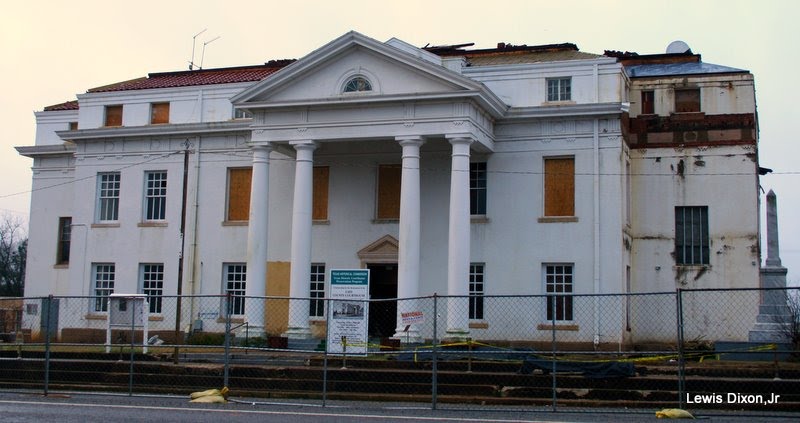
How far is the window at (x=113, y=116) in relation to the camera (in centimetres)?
3853

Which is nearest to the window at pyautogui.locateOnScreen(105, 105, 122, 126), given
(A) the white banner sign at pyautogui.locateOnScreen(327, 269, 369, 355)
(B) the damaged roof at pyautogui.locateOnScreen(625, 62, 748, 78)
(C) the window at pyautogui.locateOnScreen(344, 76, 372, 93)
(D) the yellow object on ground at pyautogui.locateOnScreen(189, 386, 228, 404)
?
(C) the window at pyautogui.locateOnScreen(344, 76, 372, 93)

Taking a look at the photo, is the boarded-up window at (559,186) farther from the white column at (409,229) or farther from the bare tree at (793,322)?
the bare tree at (793,322)

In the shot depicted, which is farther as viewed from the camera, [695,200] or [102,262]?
[102,262]

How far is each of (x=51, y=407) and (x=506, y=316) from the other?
18141mm

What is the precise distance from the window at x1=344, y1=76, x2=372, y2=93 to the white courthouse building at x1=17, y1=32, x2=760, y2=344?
0.07 metres

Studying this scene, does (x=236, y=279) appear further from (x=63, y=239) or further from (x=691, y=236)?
(x=691, y=236)

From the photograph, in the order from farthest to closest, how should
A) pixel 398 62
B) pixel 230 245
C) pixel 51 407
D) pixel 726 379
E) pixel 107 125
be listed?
pixel 107 125, pixel 230 245, pixel 398 62, pixel 726 379, pixel 51 407

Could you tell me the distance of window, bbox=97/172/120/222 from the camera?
38250 mm

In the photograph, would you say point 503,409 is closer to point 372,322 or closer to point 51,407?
point 51,407

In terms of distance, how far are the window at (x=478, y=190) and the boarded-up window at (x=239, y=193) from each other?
343 inches

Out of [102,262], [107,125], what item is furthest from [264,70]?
[102,262]

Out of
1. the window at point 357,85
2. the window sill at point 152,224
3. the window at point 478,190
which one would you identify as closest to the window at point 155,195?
the window sill at point 152,224

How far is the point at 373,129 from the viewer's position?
31234 mm

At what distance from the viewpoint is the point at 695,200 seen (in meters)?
33.2
